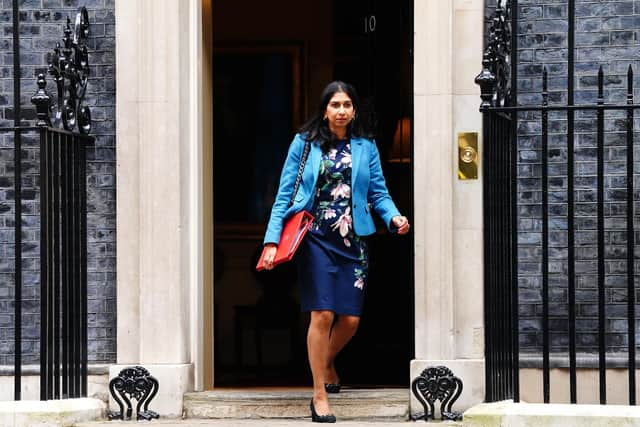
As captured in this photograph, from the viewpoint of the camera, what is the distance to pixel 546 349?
22.7ft

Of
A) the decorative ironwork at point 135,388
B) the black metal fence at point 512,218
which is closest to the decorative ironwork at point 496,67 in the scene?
the black metal fence at point 512,218

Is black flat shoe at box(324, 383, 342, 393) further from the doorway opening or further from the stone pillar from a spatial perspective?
the doorway opening

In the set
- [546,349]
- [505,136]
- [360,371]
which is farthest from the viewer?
[360,371]

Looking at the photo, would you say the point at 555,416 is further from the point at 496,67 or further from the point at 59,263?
the point at 59,263

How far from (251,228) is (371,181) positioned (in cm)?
432

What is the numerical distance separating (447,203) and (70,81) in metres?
2.11

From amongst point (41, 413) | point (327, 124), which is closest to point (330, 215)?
point (327, 124)

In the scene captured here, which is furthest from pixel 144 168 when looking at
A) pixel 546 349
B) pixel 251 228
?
pixel 251 228

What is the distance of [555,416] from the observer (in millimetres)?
6887

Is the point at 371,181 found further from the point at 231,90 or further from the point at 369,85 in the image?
the point at 231,90

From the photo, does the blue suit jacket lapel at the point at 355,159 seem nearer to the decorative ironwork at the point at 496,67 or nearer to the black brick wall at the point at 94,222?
the decorative ironwork at the point at 496,67

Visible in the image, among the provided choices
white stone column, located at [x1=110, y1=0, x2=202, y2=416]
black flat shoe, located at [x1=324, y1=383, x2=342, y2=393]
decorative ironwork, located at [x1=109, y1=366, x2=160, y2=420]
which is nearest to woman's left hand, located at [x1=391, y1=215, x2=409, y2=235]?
black flat shoe, located at [x1=324, y1=383, x2=342, y2=393]

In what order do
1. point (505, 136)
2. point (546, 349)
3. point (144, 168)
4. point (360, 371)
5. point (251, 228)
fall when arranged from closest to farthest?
point (546, 349) < point (505, 136) < point (144, 168) < point (360, 371) < point (251, 228)

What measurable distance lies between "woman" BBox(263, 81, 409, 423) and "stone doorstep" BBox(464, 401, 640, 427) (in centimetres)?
91
